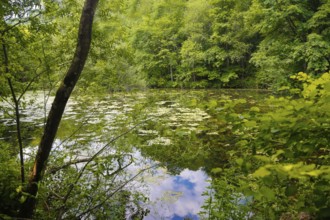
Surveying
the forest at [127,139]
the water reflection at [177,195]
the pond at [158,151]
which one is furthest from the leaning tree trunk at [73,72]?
the water reflection at [177,195]

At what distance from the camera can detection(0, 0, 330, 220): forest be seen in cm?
176

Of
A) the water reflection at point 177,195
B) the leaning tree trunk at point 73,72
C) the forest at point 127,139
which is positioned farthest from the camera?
the water reflection at point 177,195

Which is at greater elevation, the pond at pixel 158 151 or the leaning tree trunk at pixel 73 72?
the leaning tree trunk at pixel 73 72

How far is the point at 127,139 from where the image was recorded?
543cm

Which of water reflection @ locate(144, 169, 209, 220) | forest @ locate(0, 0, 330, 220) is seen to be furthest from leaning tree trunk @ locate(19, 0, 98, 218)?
water reflection @ locate(144, 169, 209, 220)

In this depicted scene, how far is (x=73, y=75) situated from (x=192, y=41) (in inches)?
1107

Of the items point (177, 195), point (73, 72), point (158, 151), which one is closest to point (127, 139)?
point (158, 151)

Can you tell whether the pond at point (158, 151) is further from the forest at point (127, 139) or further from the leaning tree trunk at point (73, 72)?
the leaning tree trunk at point (73, 72)

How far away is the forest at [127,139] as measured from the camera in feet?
5.78

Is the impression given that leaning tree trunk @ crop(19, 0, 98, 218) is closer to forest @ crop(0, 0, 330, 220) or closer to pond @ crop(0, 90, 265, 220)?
forest @ crop(0, 0, 330, 220)

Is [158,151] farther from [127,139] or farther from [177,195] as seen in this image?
[177,195]

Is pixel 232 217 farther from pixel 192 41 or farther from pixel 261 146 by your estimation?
pixel 192 41

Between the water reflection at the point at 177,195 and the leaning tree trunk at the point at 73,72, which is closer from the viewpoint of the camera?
the leaning tree trunk at the point at 73,72

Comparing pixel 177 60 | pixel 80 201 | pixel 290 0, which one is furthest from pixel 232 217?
pixel 177 60
